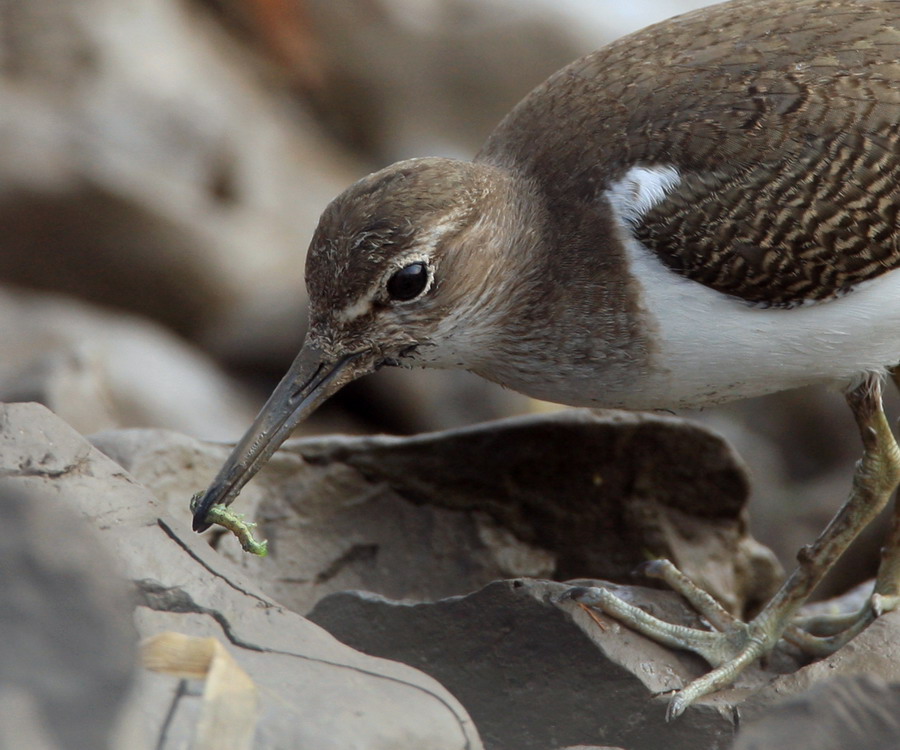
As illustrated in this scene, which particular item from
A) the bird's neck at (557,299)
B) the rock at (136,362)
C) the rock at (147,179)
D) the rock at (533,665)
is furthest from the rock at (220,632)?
the rock at (147,179)

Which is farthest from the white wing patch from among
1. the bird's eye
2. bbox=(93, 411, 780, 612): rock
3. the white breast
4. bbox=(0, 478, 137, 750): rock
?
bbox=(0, 478, 137, 750): rock

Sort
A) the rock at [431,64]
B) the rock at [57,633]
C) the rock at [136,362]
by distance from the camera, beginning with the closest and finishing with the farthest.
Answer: the rock at [57,633], the rock at [136,362], the rock at [431,64]

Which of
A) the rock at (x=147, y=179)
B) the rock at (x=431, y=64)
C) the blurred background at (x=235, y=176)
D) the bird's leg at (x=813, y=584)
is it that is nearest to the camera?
the bird's leg at (x=813, y=584)

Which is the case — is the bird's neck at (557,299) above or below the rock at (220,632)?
above

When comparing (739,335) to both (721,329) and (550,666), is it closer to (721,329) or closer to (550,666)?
(721,329)

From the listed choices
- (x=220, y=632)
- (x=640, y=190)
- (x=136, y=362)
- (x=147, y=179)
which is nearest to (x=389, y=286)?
(x=640, y=190)

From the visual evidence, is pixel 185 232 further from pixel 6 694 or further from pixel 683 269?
pixel 6 694

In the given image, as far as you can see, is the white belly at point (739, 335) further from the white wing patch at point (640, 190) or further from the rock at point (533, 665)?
the rock at point (533, 665)
